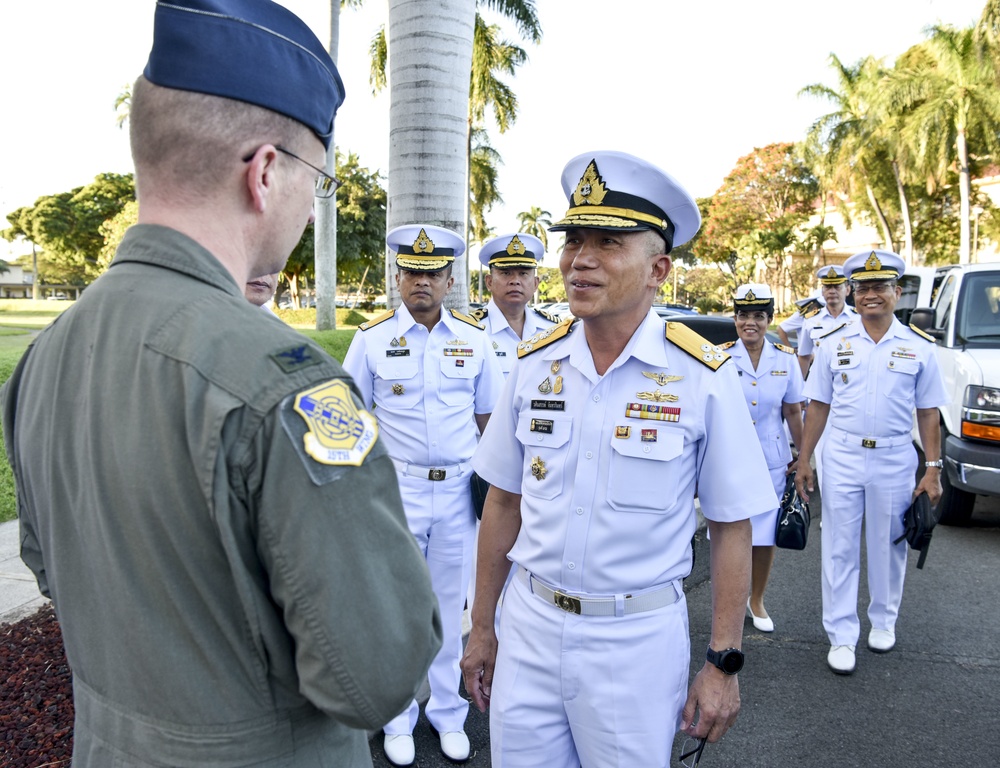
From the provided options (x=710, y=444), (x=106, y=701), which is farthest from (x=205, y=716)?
(x=710, y=444)

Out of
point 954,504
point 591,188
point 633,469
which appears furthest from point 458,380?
point 954,504

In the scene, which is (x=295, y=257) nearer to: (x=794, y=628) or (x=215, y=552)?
(x=794, y=628)

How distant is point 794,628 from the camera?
4867 mm

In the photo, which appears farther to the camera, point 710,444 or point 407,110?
point 407,110

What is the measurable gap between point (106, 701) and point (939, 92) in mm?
33839

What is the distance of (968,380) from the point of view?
6375mm

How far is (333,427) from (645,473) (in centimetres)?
133

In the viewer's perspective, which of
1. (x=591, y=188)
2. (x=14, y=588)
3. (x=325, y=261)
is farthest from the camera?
(x=325, y=261)

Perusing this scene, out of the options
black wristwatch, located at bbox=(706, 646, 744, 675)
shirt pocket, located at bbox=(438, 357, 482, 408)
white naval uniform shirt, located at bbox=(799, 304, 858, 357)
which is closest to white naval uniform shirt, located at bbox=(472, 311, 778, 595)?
black wristwatch, located at bbox=(706, 646, 744, 675)

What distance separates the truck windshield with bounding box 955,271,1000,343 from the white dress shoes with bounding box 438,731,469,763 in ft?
19.7

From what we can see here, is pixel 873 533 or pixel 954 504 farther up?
pixel 873 533

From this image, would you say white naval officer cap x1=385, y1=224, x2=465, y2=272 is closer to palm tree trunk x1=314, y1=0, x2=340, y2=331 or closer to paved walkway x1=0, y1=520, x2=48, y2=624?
paved walkway x1=0, y1=520, x2=48, y2=624

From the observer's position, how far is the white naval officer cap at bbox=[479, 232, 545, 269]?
5.50m

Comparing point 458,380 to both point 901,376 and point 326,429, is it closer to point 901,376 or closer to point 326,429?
point 901,376
